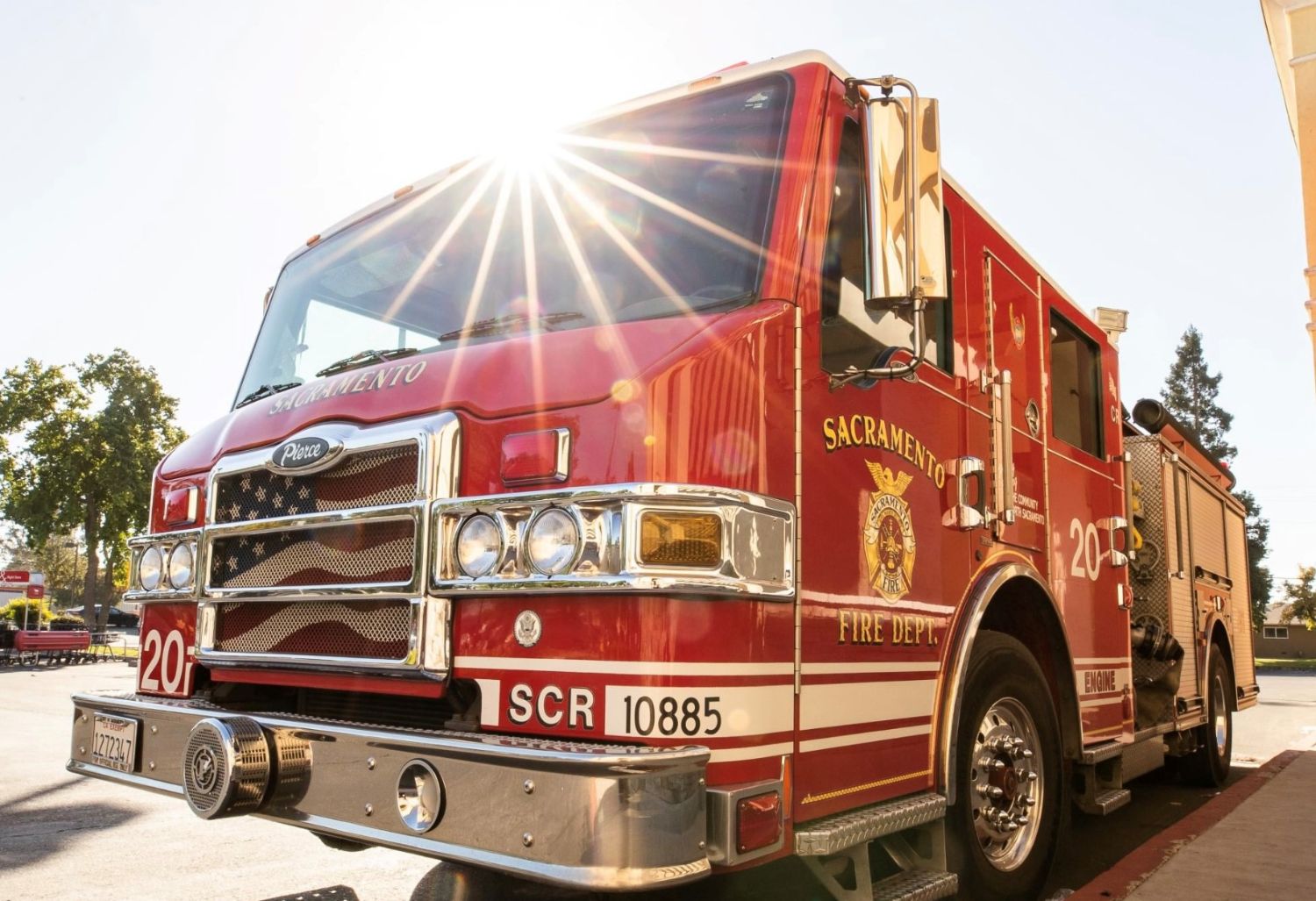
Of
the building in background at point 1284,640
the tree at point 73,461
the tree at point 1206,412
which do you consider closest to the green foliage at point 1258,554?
the tree at point 1206,412

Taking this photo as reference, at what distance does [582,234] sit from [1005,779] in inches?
95.1

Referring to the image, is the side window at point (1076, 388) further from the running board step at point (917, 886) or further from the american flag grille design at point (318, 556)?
the american flag grille design at point (318, 556)

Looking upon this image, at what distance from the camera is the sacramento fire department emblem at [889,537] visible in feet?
10.1

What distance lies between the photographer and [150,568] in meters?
3.75

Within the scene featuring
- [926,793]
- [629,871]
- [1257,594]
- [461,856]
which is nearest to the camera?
[629,871]

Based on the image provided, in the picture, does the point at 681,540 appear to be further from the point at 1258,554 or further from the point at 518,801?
the point at 1258,554

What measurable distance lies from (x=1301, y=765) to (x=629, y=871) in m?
7.77

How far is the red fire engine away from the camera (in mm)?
2406

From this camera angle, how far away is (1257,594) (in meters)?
57.5

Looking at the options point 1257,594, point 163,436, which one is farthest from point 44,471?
point 1257,594

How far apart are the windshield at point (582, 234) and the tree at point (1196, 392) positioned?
60512 millimetres

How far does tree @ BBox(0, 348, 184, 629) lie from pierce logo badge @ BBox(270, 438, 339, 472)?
37.0 metres

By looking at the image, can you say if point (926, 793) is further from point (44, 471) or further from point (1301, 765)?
point (44, 471)

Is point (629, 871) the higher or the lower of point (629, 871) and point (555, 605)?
the lower
